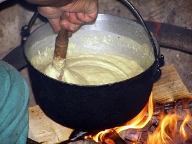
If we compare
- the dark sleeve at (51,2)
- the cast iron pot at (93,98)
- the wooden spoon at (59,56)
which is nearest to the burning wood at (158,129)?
the cast iron pot at (93,98)

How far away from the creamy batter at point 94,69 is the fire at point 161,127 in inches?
10.1

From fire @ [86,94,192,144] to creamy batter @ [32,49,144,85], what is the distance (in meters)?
0.26

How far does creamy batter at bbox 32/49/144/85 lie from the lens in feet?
5.44

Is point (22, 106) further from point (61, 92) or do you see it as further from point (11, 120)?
point (61, 92)

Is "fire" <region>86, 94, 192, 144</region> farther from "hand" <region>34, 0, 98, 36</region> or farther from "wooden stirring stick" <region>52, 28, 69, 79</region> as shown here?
"hand" <region>34, 0, 98, 36</region>

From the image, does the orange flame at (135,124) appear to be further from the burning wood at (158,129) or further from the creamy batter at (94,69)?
the creamy batter at (94,69)

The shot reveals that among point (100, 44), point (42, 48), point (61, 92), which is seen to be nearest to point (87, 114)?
point (61, 92)

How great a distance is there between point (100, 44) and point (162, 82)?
1.60 ft

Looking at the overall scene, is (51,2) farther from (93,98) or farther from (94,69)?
(94,69)

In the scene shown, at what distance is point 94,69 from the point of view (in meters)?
1.93

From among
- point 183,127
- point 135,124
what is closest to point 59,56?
point 135,124

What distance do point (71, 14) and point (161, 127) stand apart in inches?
32.3

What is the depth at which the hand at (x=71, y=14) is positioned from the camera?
1.40m

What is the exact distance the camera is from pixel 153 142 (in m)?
1.73
